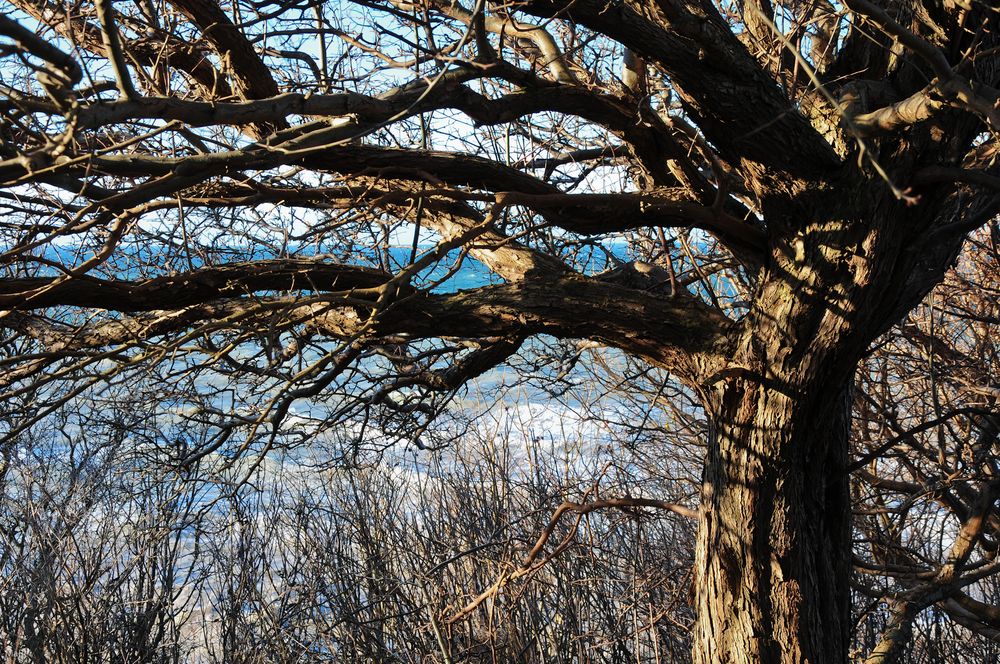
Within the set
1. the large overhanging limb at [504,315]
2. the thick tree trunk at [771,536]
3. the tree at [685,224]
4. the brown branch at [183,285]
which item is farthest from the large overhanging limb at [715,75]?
the brown branch at [183,285]

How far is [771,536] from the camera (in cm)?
404

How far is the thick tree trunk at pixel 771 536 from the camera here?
3.98 meters

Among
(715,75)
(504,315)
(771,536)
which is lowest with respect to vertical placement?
(771,536)

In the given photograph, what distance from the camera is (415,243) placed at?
336cm

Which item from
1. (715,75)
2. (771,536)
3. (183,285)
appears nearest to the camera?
(715,75)

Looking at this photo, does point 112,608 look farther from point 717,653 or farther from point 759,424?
point 759,424

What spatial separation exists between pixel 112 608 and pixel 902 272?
6.47 meters

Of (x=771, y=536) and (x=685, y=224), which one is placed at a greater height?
(x=685, y=224)

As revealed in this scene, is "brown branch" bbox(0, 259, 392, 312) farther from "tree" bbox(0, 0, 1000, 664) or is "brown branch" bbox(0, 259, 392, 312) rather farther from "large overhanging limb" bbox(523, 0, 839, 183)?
"large overhanging limb" bbox(523, 0, 839, 183)

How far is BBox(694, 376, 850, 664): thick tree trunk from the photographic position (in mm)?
3982

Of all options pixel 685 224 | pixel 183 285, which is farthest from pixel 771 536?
pixel 183 285

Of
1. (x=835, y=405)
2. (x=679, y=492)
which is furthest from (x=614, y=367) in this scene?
(x=835, y=405)

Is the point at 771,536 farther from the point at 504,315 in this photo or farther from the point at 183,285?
the point at 183,285

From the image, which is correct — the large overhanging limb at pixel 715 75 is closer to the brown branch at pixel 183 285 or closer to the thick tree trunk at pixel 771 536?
the thick tree trunk at pixel 771 536
